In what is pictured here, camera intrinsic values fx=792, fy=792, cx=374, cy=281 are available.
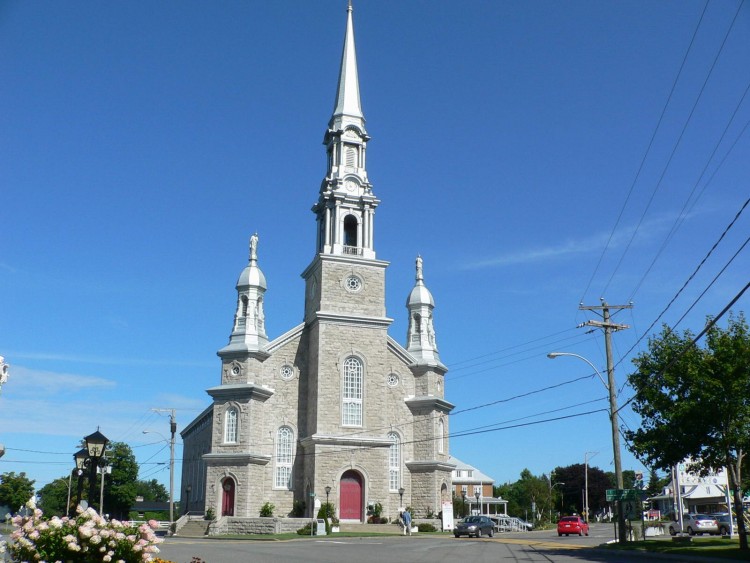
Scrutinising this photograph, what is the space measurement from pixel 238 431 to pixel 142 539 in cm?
3700

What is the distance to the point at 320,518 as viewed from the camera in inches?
1829

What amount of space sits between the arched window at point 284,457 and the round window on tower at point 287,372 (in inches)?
132

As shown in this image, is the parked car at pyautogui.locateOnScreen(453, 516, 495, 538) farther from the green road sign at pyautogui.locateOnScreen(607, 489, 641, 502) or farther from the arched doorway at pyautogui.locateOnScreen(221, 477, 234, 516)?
the arched doorway at pyautogui.locateOnScreen(221, 477, 234, 516)

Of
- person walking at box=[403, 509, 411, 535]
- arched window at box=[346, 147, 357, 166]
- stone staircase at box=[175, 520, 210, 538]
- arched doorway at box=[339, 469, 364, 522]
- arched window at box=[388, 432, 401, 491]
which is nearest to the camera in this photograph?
person walking at box=[403, 509, 411, 535]

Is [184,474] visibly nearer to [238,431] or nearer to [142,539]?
[238,431]

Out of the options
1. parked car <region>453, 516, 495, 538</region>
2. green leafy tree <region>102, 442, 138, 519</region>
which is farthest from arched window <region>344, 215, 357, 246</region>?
green leafy tree <region>102, 442, 138, 519</region>

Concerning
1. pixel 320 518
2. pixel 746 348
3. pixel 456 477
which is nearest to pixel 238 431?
pixel 320 518

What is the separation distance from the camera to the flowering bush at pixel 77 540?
12227 mm

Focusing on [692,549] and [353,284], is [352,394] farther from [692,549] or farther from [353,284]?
[692,549]

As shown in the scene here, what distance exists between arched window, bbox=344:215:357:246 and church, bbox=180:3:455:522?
0.30 ft

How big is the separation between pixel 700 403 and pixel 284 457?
1186 inches

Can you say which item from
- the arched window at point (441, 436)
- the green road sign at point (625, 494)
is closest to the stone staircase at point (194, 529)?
the arched window at point (441, 436)

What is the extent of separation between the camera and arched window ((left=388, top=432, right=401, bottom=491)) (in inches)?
2052

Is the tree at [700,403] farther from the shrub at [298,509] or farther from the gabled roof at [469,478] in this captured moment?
the gabled roof at [469,478]
